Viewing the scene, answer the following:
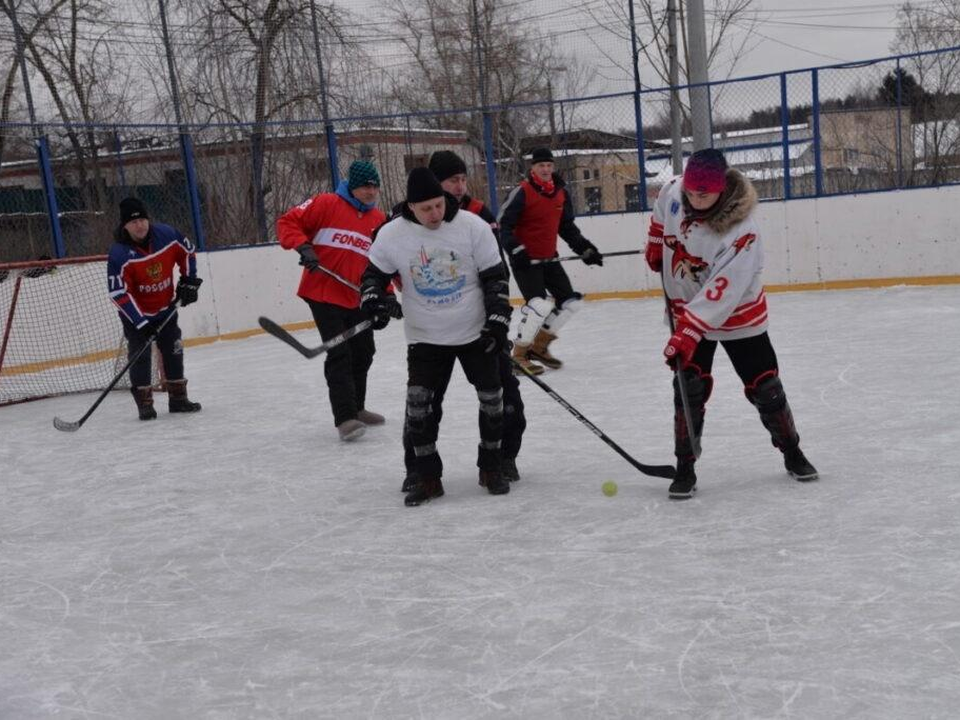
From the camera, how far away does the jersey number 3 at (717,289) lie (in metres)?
3.36

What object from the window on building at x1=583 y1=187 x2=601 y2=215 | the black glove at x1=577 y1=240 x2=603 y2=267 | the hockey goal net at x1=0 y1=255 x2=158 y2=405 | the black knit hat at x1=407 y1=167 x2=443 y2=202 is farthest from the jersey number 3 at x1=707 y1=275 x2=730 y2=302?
the window on building at x1=583 y1=187 x2=601 y2=215

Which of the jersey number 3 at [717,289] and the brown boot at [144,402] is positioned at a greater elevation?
the jersey number 3 at [717,289]

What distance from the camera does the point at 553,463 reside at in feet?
14.1

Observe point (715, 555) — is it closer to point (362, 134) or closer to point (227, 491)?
point (227, 491)

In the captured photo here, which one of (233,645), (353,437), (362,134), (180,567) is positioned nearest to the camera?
(233,645)

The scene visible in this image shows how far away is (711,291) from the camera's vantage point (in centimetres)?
337

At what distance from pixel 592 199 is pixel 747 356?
723cm

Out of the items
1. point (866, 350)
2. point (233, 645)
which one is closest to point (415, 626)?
point (233, 645)

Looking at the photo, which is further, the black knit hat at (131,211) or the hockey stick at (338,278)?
the black knit hat at (131,211)

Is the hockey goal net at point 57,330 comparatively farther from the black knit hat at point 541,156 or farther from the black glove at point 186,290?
the black knit hat at point 541,156

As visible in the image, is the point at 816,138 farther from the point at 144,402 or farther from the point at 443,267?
the point at 443,267

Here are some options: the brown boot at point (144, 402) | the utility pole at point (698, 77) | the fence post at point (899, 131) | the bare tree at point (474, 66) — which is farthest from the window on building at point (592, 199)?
the brown boot at point (144, 402)

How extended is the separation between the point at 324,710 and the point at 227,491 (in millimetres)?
2083

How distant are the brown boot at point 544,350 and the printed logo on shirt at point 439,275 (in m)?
2.90
